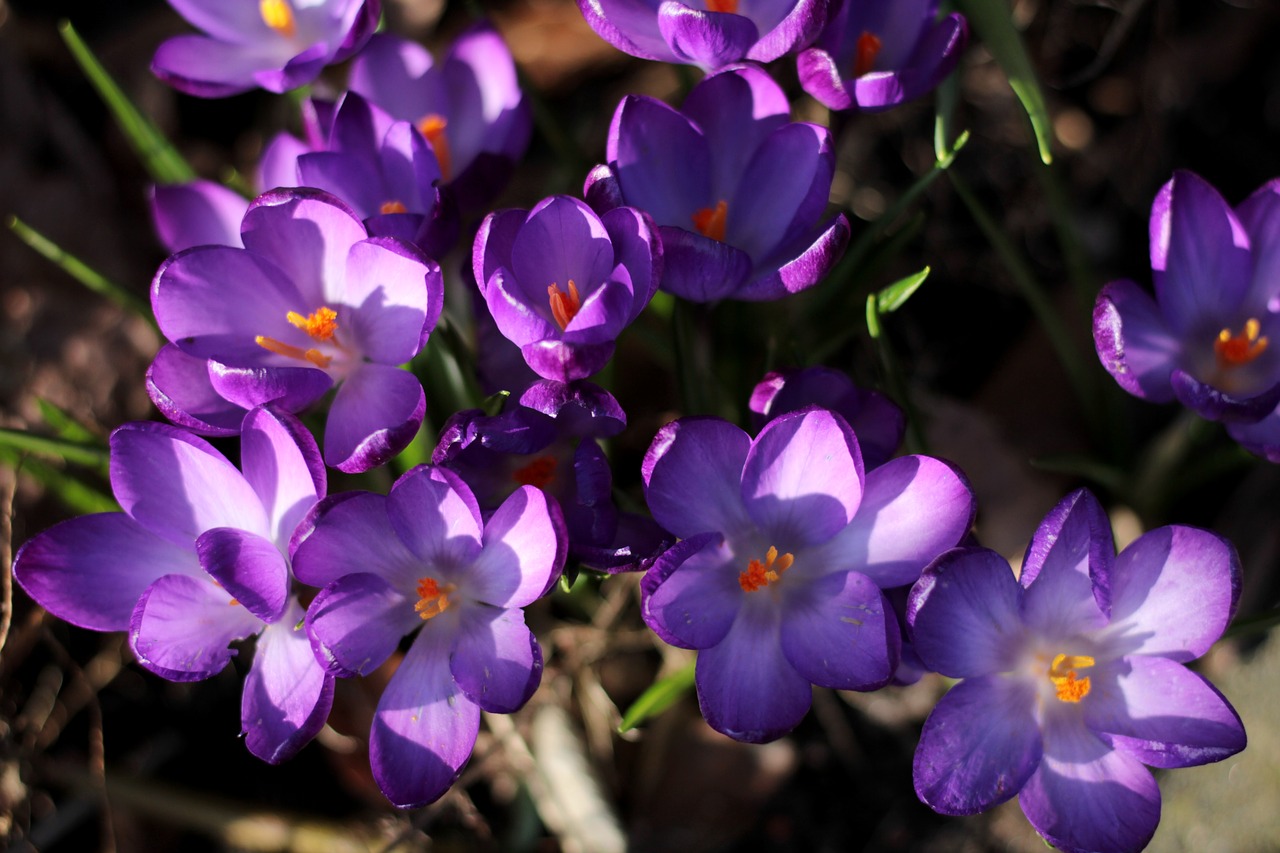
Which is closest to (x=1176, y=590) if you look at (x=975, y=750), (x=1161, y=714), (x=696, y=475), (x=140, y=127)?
(x=1161, y=714)

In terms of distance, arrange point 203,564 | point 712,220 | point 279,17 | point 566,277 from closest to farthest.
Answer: point 203,564 < point 566,277 < point 712,220 < point 279,17

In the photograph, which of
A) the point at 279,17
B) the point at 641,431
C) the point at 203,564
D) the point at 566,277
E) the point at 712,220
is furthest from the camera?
the point at 641,431

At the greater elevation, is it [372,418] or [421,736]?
[372,418]

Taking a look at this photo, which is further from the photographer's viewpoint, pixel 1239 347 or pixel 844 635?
pixel 1239 347

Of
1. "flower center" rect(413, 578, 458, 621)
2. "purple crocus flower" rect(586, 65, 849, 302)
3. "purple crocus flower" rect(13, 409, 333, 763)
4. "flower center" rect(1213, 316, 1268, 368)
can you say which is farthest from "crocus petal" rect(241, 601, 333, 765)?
"flower center" rect(1213, 316, 1268, 368)

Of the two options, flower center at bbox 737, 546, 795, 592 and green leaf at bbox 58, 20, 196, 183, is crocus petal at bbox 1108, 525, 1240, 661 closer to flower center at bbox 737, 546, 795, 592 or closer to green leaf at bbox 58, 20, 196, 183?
flower center at bbox 737, 546, 795, 592

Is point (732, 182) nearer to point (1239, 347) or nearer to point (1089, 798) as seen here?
point (1239, 347)
